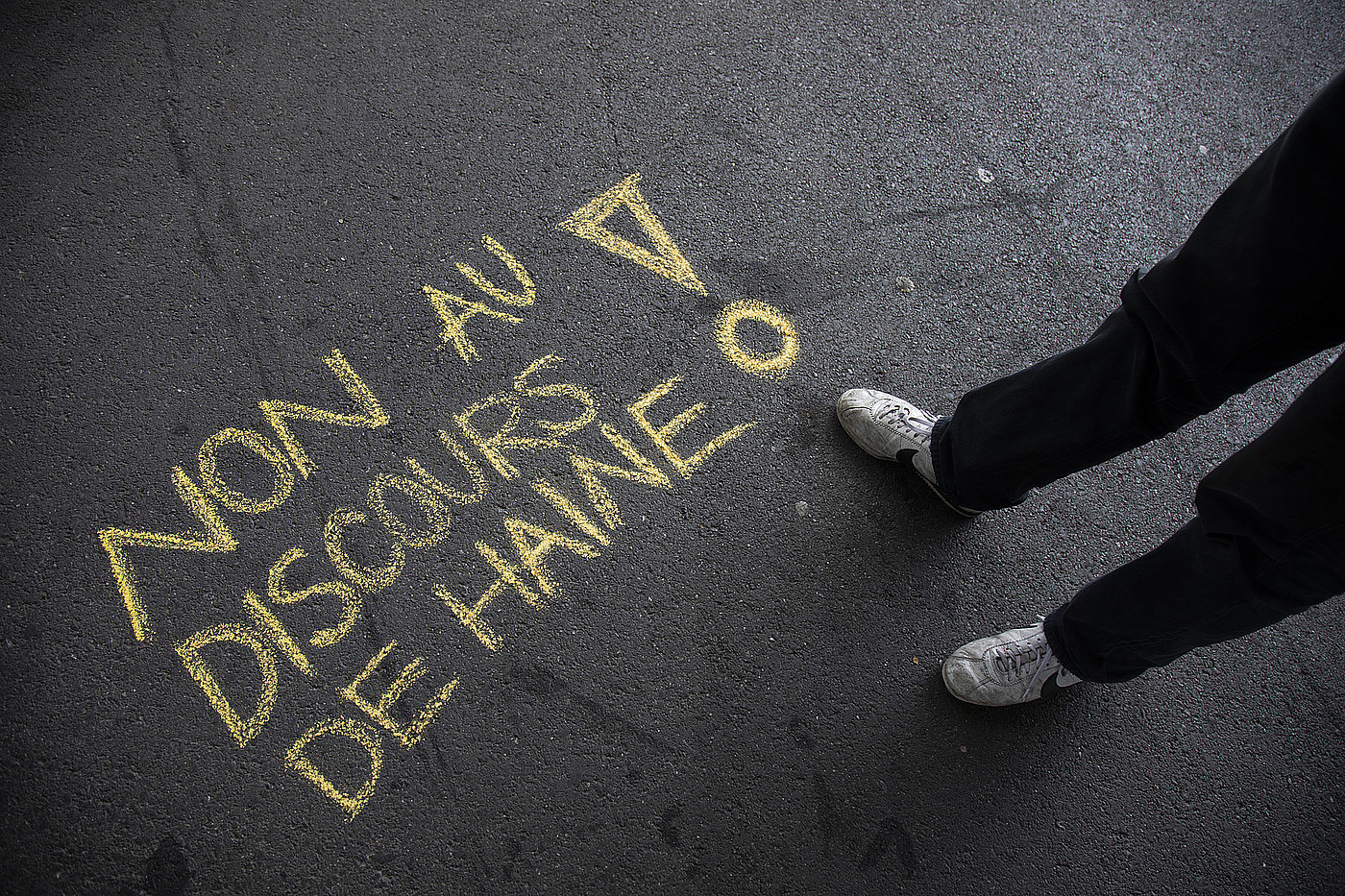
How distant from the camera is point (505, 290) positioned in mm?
2670

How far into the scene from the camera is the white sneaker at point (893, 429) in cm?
249

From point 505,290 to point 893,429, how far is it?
1.33 metres

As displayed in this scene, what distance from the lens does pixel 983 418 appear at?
87.0 inches

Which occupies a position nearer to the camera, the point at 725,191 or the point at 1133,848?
the point at 1133,848

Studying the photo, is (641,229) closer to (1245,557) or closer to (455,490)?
(455,490)

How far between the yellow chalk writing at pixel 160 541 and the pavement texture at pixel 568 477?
10mm

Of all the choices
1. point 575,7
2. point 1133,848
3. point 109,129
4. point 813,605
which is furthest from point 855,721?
point 109,129

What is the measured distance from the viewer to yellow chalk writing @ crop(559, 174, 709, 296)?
276 cm

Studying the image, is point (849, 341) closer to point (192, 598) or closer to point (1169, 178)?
point (1169, 178)

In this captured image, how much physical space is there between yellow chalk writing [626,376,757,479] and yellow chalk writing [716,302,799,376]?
0.20 metres

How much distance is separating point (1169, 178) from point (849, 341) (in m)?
1.62

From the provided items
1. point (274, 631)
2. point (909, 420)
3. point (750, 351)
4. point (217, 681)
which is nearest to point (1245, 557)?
point (909, 420)

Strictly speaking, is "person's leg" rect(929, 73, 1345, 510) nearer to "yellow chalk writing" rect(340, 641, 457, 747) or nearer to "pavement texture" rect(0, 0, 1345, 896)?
"pavement texture" rect(0, 0, 1345, 896)

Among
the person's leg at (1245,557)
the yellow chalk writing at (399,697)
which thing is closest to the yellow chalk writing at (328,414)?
the yellow chalk writing at (399,697)
